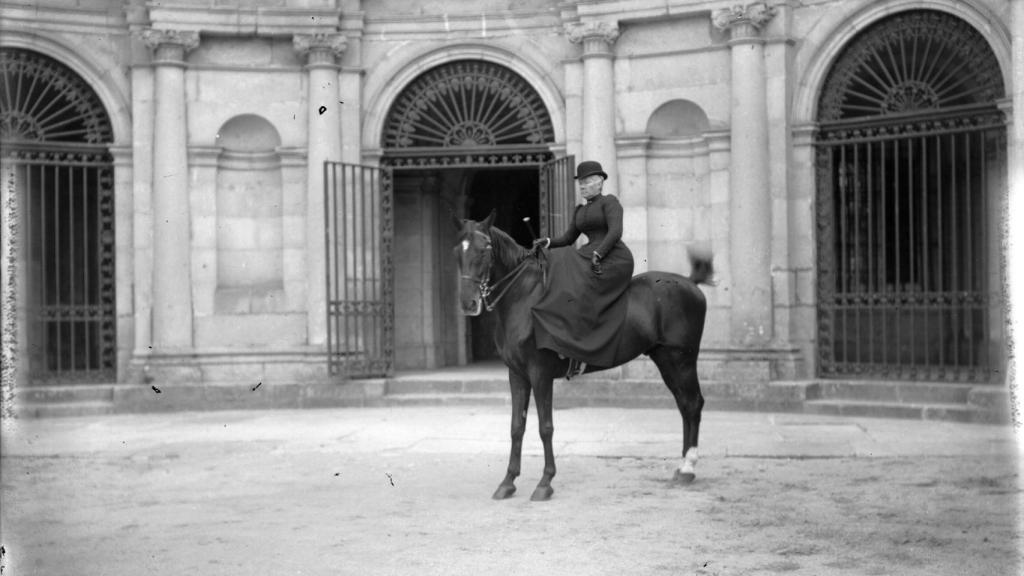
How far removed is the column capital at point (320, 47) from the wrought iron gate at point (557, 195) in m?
3.14

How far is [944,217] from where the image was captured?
18.7 metres

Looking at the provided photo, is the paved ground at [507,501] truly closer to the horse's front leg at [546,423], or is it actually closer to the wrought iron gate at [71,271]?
the horse's front leg at [546,423]

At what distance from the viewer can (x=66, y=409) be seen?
1414 cm

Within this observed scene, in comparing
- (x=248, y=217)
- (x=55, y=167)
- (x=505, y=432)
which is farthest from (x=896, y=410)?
(x=55, y=167)

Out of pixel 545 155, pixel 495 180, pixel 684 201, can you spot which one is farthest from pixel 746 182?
pixel 495 180

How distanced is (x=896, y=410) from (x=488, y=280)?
6.46 metres

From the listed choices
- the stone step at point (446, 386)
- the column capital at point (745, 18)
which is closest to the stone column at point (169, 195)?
the stone step at point (446, 386)

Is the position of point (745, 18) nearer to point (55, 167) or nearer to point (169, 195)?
point (169, 195)

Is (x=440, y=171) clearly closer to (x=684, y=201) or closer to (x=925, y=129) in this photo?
(x=684, y=201)

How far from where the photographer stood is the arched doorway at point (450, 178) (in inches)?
611

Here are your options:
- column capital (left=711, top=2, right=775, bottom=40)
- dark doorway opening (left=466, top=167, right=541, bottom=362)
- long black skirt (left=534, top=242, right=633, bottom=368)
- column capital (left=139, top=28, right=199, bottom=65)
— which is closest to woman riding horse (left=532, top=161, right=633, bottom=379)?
long black skirt (left=534, top=242, right=633, bottom=368)

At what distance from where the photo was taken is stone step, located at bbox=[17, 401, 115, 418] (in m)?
14.0

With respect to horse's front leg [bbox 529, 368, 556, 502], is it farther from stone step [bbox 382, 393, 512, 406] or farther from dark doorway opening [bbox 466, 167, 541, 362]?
dark doorway opening [bbox 466, 167, 541, 362]

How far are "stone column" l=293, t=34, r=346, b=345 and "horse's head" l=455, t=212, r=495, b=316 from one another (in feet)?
24.3
